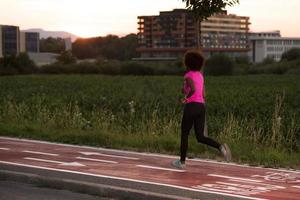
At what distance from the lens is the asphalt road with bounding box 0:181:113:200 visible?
727 cm

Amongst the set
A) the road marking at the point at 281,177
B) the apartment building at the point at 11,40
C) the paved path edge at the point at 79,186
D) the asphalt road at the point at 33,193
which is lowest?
the asphalt road at the point at 33,193

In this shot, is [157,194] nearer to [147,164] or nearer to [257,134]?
[147,164]

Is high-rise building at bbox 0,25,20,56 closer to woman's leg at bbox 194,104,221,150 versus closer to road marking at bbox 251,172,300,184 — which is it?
woman's leg at bbox 194,104,221,150

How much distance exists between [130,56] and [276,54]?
5205cm

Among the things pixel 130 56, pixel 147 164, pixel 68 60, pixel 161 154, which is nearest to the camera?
pixel 147 164

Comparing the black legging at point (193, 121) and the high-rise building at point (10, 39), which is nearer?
the black legging at point (193, 121)

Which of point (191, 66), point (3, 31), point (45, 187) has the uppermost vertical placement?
point (3, 31)

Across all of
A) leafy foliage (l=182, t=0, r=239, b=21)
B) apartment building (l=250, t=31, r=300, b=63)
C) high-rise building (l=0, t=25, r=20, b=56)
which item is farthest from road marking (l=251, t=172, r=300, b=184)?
apartment building (l=250, t=31, r=300, b=63)

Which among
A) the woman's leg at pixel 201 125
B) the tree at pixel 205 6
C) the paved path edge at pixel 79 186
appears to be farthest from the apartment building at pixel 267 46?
the paved path edge at pixel 79 186

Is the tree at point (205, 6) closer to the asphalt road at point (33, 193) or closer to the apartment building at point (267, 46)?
the asphalt road at point (33, 193)

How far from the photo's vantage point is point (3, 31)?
143500 mm

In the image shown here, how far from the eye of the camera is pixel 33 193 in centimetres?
754

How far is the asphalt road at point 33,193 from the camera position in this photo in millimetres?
7266

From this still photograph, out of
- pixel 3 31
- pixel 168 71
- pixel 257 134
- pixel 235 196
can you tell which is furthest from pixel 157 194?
pixel 3 31
